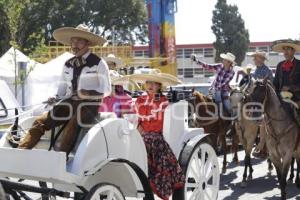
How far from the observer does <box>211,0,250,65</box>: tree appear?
62.1 metres

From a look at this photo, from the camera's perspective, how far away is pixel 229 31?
63.7m

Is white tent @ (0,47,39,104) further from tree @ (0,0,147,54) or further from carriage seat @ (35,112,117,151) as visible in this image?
tree @ (0,0,147,54)

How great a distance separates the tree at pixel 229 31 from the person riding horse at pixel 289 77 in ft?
172

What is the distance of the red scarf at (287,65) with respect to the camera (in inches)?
346

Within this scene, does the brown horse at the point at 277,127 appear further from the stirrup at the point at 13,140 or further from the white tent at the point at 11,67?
the white tent at the point at 11,67

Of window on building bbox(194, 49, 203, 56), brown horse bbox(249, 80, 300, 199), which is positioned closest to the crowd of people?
brown horse bbox(249, 80, 300, 199)

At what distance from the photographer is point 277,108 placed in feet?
27.3

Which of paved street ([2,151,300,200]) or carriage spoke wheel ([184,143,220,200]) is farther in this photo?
paved street ([2,151,300,200])

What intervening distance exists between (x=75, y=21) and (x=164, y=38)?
17.2 meters

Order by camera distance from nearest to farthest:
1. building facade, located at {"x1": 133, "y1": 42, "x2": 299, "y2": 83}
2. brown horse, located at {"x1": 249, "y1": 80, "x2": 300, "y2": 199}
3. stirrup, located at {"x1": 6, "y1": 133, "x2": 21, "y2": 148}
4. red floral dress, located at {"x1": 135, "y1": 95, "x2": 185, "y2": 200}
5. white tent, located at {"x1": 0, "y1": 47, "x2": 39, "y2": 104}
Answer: stirrup, located at {"x1": 6, "y1": 133, "x2": 21, "y2": 148}
red floral dress, located at {"x1": 135, "y1": 95, "x2": 185, "y2": 200}
brown horse, located at {"x1": 249, "y1": 80, "x2": 300, "y2": 199}
white tent, located at {"x1": 0, "y1": 47, "x2": 39, "y2": 104}
building facade, located at {"x1": 133, "y1": 42, "x2": 299, "y2": 83}

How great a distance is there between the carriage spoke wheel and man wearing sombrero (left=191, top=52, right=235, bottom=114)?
4508mm

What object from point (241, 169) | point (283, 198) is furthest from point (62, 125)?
point (241, 169)

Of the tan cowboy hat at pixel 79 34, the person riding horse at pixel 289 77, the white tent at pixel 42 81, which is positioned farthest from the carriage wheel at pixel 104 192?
the white tent at pixel 42 81

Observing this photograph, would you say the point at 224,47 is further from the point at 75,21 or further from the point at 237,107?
the point at 237,107
